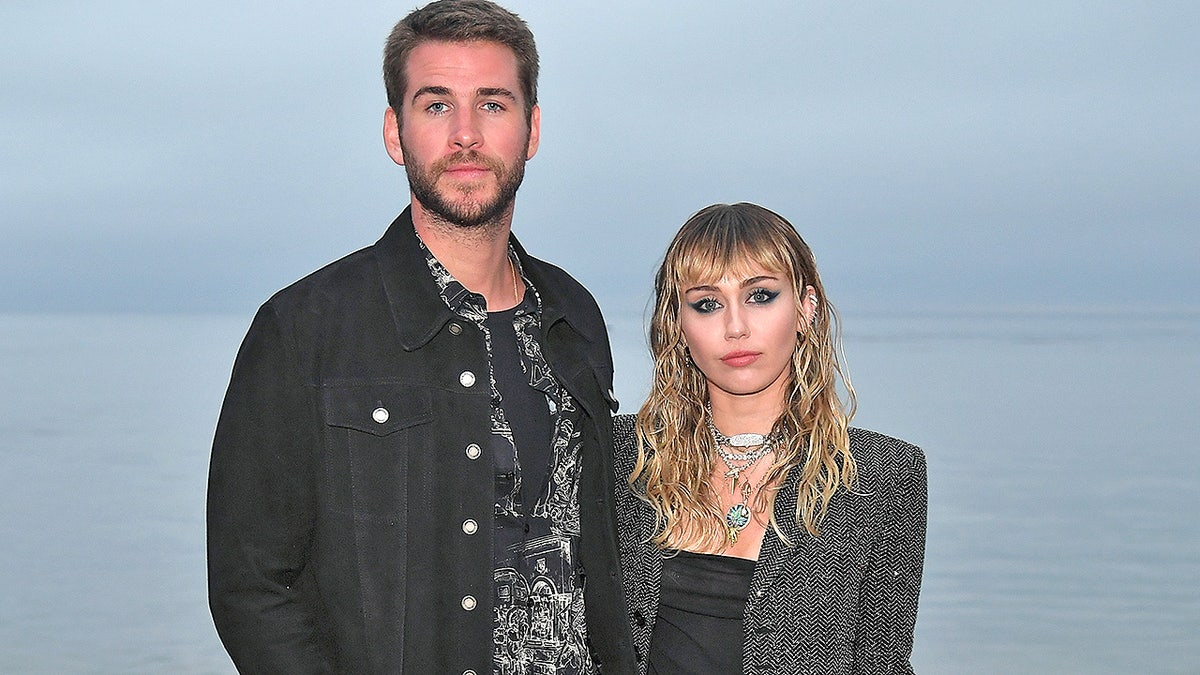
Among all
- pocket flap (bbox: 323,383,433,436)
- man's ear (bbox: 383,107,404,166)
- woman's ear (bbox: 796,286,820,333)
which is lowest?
pocket flap (bbox: 323,383,433,436)

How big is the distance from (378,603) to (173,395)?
21240 mm

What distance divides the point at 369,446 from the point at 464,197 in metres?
0.63

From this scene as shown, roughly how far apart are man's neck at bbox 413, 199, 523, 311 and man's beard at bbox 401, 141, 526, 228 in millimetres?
30

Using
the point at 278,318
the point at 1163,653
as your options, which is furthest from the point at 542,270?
the point at 1163,653

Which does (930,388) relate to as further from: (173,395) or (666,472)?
(666,472)

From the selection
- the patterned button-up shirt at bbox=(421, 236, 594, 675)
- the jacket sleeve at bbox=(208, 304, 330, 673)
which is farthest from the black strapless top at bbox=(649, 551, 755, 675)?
the jacket sleeve at bbox=(208, 304, 330, 673)

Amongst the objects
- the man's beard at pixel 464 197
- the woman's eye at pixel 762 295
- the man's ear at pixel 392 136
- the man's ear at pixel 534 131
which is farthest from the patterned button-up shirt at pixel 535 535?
the woman's eye at pixel 762 295

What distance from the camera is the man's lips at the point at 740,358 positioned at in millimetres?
3715

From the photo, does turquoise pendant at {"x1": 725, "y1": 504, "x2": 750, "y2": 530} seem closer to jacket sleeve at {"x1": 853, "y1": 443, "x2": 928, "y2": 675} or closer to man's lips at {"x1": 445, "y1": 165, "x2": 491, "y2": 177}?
jacket sleeve at {"x1": 853, "y1": 443, "x2": 928, "y2": 675}

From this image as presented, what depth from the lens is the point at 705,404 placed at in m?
3.95

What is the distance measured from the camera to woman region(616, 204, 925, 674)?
3.59 metres

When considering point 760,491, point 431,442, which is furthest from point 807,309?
point 431,442

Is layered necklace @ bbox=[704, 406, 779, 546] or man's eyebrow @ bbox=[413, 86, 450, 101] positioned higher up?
man's eyebrow @ bbox=[413, 86, 450, 101]

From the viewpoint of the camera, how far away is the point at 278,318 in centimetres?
320
